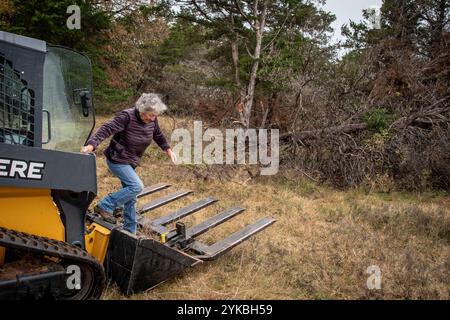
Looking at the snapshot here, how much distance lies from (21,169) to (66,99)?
2.89 ft

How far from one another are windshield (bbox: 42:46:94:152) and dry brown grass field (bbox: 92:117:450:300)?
4.64 ft

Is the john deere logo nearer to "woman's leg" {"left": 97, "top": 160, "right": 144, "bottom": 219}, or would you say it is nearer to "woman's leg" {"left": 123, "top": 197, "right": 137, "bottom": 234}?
"woman's leg" {"left": 97, "top": 160, "right": 144, "bottom": 219}

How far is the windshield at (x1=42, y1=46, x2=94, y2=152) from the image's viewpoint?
131 inches

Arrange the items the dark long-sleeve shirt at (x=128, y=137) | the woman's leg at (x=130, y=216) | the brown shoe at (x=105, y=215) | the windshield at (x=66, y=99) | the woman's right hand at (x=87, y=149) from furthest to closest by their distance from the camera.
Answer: the woman's leg at (x=130, y=216) → the dark long-sleeve shirt at (x=128, y=137) → the brown shoe at (x=105, y=215) → the woman's right hand at (x=87, y=149) → the windshield at (x=66, y=99)

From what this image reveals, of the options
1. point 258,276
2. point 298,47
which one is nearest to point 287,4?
point 298,47

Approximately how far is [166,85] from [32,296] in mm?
17041

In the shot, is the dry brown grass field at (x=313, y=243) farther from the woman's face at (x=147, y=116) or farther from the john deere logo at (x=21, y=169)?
the woman's face at (x=147, y=116)

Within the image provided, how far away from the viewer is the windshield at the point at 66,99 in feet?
11.0

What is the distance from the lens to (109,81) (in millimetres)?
15961

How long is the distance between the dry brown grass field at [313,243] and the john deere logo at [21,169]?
133cm

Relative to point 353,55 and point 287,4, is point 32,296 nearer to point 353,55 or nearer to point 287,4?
point 353,55

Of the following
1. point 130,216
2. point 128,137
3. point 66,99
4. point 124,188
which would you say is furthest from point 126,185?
point 66,99

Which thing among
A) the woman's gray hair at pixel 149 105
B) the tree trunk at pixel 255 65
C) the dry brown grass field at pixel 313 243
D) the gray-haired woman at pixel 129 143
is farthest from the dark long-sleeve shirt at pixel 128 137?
the tree trunk at pixel 255 65

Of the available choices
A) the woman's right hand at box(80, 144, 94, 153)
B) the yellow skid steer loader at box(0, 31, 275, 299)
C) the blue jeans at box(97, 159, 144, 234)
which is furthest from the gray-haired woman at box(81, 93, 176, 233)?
the woman's right hand at box(80, 144, 94, 153)
